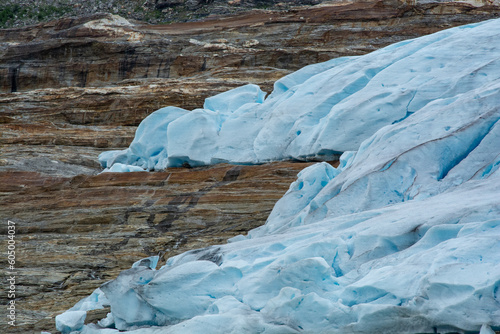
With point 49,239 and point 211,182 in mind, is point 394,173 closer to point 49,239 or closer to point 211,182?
point 211,182

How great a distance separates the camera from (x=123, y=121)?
62.0 feet

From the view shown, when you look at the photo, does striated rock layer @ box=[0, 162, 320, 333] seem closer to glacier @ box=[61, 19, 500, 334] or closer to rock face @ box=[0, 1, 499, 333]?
rock face @ box=[0, 1, 499, 333]

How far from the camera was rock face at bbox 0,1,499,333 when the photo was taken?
1109cm

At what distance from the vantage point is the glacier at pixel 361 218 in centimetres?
627

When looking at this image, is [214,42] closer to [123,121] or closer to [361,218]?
[123,121]

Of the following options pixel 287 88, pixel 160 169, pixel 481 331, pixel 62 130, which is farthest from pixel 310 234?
pixel 62 130

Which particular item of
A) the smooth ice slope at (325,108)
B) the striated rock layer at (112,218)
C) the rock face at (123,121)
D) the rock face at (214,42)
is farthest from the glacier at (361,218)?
the rock face at (214,42)

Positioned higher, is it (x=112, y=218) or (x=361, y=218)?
(x=361, y=218)

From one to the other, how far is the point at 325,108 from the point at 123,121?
7461mm

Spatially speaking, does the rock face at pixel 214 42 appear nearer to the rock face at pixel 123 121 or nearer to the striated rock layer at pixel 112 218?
the rock face at pixel 123 121

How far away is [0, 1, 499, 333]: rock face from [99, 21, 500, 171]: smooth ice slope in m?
0.74

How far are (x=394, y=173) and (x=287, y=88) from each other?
6.83 m

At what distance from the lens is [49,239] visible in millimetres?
11906

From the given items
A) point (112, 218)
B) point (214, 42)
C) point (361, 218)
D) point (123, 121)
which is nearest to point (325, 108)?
point (112, 218)
